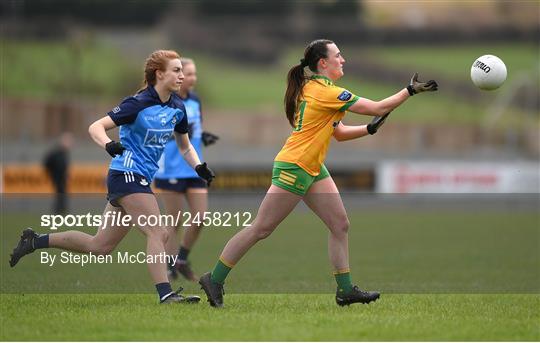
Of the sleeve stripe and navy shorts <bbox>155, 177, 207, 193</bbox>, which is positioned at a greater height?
the sleeve stripe

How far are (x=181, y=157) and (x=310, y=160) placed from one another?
3.75m

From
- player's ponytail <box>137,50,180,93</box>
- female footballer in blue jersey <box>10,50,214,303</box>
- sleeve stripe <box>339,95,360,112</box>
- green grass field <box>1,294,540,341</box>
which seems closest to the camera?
green grass field <box>1,294,540,341</box>

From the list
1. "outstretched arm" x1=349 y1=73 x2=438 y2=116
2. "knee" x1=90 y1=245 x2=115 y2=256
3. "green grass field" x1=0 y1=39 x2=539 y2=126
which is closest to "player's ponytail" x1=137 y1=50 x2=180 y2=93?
"knee" x1=90 y1=245 x2=115 y2=256

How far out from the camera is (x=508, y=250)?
56.7 ft

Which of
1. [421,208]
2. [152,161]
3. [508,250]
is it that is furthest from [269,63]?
[152,161]

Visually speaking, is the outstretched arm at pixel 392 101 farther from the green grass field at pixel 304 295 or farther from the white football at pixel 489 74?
the green grass field at pixel 304 295

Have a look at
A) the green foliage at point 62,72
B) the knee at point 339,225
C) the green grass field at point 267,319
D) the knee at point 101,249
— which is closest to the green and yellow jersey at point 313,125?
the knee at point 339,225

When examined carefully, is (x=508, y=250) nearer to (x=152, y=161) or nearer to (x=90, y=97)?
(x=152, y=161)

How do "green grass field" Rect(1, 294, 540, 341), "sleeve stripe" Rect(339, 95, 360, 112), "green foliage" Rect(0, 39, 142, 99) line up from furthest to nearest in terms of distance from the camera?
"green foliage" Rect(0, 39, 142, 99), "sleeve stripe" Rect(339, 95, 360, 112), "green grass field" Rect(1, 294, 540, 341)

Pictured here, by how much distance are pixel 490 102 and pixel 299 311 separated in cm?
4078

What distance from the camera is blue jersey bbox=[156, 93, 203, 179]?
1260 centimetres

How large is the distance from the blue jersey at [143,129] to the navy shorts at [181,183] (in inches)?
122

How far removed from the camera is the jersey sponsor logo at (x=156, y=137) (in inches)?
368

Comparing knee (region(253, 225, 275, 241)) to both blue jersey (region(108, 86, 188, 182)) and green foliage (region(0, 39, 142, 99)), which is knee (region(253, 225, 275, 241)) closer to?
blue jersey (region(108, 86, 188, 182))
